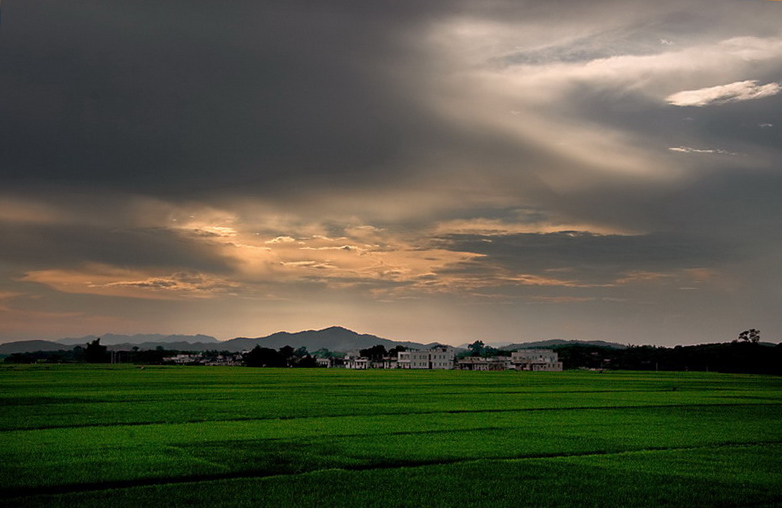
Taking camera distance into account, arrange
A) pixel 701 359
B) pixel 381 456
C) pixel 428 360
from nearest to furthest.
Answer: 1. pixel 381 456
2. pixel 701 359
3. pixel 428 360

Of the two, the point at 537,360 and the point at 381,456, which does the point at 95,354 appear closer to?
the point at 537,360

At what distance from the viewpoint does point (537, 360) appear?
15175cm

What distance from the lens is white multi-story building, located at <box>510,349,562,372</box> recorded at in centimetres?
14188

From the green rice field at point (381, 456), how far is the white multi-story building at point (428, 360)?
128m

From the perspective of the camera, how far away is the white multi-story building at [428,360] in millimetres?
158500

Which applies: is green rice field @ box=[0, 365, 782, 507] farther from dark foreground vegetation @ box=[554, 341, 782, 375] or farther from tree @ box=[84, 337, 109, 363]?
tree @ box=[84, 337, 109, 363]

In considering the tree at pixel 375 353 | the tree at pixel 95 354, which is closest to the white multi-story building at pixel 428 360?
the tree at pixel 375 353

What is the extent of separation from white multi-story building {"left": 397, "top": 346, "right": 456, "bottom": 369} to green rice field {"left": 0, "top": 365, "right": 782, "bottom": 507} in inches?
5052

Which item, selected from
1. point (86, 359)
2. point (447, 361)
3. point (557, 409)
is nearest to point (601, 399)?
point (557, 409)

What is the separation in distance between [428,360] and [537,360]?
23.6m

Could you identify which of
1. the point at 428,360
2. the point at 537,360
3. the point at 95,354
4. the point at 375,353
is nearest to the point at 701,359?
the point at 537,360

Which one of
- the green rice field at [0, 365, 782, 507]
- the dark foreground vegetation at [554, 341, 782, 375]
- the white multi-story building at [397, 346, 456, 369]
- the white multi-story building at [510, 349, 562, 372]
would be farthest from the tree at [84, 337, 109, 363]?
the green rice field at [0, 365, 782, 507]

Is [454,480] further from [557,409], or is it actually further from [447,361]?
[447,361]

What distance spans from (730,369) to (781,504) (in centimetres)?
11722
